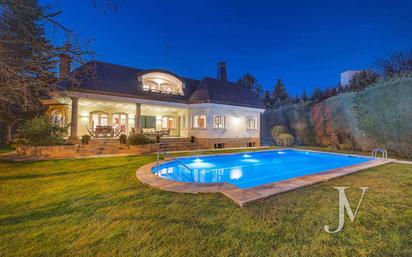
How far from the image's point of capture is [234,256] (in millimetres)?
2193

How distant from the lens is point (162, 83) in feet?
53.8

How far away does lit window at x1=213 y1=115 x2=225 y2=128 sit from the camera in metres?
15.6

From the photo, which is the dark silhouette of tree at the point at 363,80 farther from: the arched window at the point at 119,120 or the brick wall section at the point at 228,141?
the arched window at the point at 119,120

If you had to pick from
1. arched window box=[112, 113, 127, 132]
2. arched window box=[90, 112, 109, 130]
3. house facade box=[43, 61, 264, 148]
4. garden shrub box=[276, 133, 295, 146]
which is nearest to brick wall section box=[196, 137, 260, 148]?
house facade box=[43, 61, 264, 148]

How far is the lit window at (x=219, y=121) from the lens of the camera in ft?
51.2

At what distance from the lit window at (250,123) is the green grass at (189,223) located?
42.2ft

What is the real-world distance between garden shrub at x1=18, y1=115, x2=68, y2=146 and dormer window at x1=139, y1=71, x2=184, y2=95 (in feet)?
23.2

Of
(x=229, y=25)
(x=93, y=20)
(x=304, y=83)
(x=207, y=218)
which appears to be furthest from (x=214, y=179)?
(x=304, y=83)

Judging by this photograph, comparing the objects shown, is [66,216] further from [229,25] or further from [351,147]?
[229,25]

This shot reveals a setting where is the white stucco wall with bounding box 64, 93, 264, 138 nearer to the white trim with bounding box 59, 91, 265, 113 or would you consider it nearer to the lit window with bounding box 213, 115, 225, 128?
the white trim with bounding box 59, 91, 265, 113

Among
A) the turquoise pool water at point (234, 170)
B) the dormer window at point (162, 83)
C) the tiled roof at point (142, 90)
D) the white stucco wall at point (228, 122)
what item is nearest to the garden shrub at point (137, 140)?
the turquoise pool water at point (234, 170)

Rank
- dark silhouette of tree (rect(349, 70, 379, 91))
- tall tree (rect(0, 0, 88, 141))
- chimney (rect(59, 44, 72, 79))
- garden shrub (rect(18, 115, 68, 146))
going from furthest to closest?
dark silhouette of tree (rect(349, 70, 379, 91)), garden shrub (rect(18, 115, 68, 146)), chimney (rect(59, 44, 72, 79)), tall tree (rect(0, 0, 88, 141))

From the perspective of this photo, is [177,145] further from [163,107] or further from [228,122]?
[228,122]

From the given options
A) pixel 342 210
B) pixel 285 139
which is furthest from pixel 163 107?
pixel 342 210
